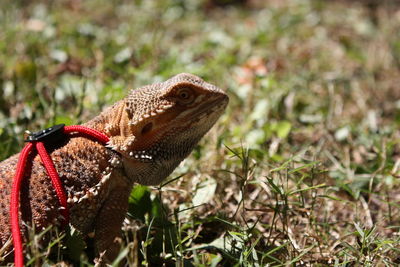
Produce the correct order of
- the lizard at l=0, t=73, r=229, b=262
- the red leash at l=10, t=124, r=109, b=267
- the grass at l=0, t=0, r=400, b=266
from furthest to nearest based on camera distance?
the grass at l=0, t=0, r=400, b=266, the lizard at l=0, t=73, r=229, b=262, the red leash at l=10, t=124, r=109, b=267

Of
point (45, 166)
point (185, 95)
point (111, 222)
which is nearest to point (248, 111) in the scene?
point (185, 95)

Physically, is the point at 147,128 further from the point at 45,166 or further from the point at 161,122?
the point at 45,166

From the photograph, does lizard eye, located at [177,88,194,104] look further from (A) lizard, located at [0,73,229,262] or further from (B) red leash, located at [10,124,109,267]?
(B) red leash, located at [10,124,109,267]

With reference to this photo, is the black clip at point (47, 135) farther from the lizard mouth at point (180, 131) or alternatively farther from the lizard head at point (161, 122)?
the lizard mouth at point (180, 131)

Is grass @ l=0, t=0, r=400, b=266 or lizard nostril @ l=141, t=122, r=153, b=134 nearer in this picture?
lizard nostril @ l=141, t=122, r=153, b=134

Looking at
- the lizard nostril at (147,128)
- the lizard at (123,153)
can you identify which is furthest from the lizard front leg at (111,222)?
the lizard nostril at (147,128)

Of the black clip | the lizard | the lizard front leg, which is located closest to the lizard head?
the lizard
